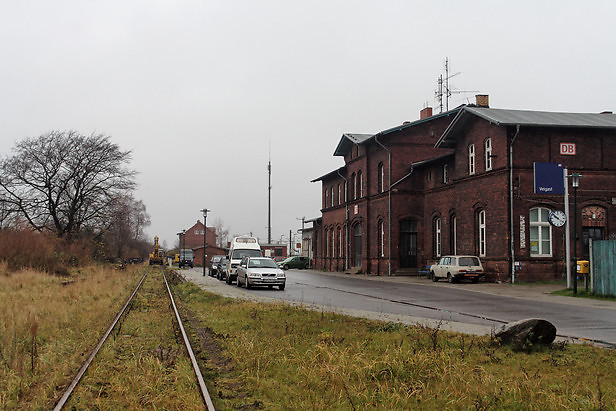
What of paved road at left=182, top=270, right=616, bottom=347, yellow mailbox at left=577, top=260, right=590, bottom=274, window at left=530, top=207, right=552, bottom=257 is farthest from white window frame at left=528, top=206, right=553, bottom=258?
yellow mailbox at left=577, top=260, right=590, bottom=274

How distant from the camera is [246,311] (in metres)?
14.8

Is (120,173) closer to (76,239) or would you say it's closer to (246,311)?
(76,239)

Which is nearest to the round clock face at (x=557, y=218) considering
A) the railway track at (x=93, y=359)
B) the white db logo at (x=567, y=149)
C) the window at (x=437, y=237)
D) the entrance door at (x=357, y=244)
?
the white db logo at (x=567, y=149)

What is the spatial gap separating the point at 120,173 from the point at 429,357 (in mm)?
42404

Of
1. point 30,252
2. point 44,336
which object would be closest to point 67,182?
→ point 30,252

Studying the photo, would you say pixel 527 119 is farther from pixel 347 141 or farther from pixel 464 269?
pixel 347 141

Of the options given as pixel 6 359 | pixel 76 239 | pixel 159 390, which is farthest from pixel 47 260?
pixel 159 390

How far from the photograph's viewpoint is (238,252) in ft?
109

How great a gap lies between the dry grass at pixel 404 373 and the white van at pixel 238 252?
20620 mm

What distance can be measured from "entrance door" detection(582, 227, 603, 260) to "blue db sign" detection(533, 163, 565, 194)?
3.83 meters

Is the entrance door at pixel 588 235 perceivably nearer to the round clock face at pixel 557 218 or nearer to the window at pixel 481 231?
the window at pixel 481 231

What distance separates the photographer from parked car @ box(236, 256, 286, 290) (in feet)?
86.0

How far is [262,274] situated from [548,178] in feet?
46.2

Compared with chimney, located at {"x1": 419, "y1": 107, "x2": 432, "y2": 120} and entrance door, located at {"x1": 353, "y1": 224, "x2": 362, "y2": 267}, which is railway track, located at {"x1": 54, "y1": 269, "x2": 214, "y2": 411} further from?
chimney, located at {"x1": 419, "y1": 107, "x2": 432, "y2": 120}
